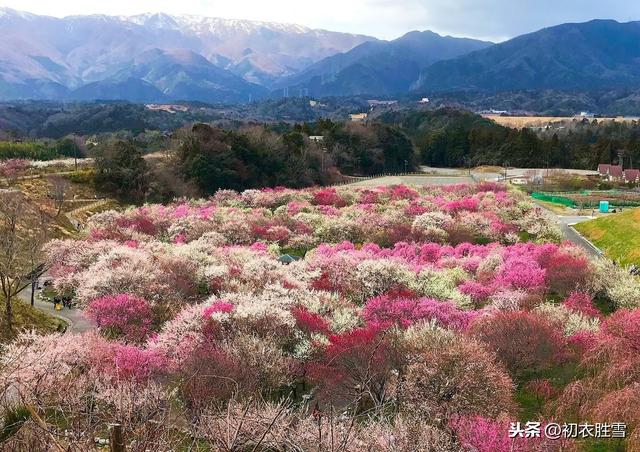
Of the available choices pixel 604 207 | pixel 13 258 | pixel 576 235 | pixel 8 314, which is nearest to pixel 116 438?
pixel 8 314

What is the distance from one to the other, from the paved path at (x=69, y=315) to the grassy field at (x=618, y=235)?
1051 inches

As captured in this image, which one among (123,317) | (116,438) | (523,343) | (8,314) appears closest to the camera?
(116,438)

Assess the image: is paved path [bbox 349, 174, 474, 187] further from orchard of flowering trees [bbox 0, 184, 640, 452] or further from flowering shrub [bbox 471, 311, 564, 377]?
flowering shrub [bbox 471, 311, 564, 377]

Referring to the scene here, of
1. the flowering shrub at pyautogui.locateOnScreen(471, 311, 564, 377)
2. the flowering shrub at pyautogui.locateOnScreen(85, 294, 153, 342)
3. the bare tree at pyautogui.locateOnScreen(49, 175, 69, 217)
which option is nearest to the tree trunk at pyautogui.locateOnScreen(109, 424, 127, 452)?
the flowering shrub at pyautogui.locateOnScreen(471, 311, 564, 377)

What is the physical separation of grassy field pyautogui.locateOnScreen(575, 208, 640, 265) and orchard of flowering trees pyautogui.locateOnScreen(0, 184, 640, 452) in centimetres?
657

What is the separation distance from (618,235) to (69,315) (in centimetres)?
3175

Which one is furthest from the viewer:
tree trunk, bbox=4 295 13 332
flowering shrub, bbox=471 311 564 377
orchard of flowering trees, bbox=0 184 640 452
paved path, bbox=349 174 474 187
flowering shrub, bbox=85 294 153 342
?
paved path, bbox=349 174 474 187

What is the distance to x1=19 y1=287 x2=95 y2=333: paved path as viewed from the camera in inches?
858

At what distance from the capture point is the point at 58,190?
146 feet

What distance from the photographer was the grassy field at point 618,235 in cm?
3066

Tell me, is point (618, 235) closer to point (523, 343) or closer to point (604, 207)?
point (604, 207)

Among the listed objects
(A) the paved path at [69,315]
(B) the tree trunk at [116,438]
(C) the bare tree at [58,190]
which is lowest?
(A) the paved path at [69,315]

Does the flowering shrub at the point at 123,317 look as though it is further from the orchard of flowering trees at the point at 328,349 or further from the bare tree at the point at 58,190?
the bare tree at the point at 58,190

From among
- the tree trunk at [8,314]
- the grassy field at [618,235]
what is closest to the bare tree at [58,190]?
the tree trunk at [8,314]
